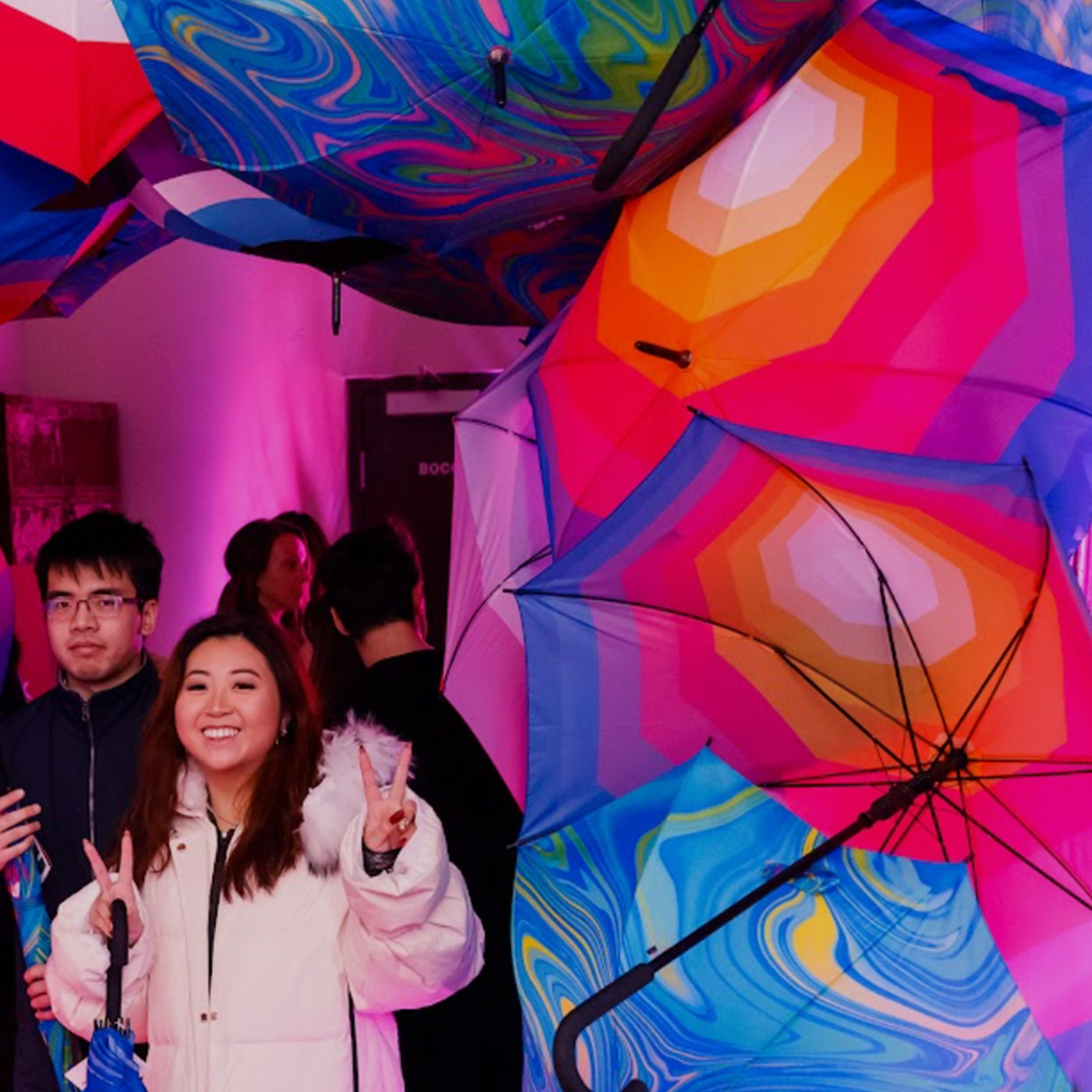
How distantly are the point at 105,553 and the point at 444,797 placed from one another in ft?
2.69

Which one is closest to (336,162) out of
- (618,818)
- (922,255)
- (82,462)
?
(922,255)

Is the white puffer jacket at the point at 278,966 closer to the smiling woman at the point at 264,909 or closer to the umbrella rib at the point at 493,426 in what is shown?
the smiling woman at the point at 264,909

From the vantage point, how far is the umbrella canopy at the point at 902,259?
2.54 m

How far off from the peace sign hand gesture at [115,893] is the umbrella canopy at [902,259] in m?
1.24

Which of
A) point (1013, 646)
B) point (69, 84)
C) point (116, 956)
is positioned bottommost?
point (116, 956)

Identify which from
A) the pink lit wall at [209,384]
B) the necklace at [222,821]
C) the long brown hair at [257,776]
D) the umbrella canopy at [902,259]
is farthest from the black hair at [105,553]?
the pink lit wall at [209,384]

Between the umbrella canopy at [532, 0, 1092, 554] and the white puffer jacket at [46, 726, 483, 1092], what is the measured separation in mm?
1006

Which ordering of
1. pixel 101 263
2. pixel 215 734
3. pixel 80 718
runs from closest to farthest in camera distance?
pixel 215 734 → pixel 80 718 → pixel 101 263

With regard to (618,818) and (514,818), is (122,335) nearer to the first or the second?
(514,818)

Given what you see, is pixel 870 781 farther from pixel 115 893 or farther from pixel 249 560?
pixel 249 560

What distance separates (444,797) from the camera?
2.97 metres

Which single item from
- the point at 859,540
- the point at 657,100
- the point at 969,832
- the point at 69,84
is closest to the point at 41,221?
the point at 69,84

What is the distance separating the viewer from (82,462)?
6008 millimetres

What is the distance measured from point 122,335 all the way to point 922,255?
14.5ft
